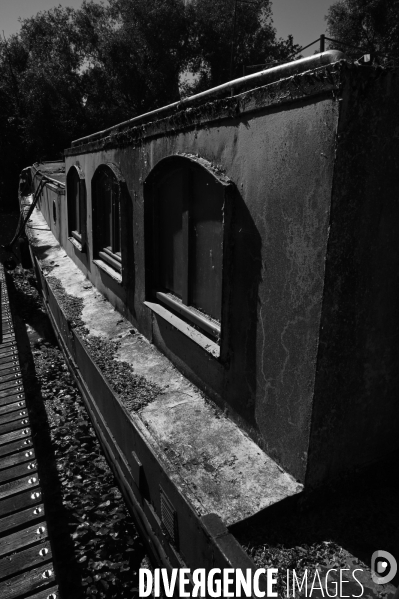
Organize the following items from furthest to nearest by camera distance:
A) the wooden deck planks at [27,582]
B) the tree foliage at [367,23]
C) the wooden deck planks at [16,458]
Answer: the tree foliage at [367,23] < the wooden deck planks at [16,458] < the wooden deck planks at [27,582]

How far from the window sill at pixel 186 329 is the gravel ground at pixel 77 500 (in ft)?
6.40

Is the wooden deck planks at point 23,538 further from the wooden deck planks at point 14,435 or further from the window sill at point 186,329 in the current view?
the window sill at point 186,329

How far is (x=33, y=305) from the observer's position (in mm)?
11031

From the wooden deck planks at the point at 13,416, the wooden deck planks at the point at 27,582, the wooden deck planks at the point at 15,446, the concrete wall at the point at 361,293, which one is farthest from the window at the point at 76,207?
the concrete wall at the point at 361,293

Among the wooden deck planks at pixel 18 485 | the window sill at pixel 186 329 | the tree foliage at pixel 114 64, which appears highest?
the tree foliage at pixel 114 64

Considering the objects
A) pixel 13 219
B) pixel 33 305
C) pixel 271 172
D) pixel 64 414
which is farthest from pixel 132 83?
pixel 271 172

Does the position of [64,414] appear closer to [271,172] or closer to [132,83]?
[271,172]

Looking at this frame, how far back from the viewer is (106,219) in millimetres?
7082

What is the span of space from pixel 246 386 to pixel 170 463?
78 centimetres

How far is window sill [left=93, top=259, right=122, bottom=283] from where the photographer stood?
236 inches

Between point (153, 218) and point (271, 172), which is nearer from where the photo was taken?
point (271, 172)

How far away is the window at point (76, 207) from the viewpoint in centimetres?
821

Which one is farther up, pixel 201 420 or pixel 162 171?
pixel 162 171

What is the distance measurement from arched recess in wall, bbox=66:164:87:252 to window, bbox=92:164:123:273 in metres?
0.87
